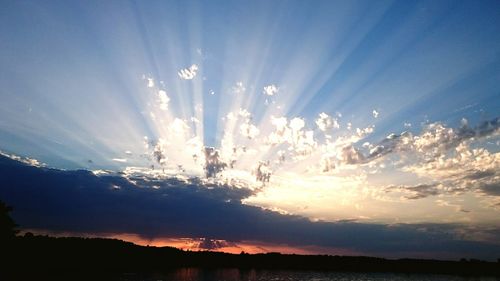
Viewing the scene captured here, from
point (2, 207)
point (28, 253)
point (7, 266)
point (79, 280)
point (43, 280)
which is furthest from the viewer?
point (28, 253)

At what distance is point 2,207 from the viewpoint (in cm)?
8912

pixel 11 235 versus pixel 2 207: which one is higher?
pixel 2 207

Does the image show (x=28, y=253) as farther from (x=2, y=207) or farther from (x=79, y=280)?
(x=2, y=207)

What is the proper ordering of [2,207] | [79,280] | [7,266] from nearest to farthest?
1. [2,207]
2. [79,280]
3. [7,266]

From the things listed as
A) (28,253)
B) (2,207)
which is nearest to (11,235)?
(2,207)

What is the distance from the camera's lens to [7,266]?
132 meters

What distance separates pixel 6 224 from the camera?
9056 cm

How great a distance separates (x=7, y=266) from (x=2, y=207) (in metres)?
59.3

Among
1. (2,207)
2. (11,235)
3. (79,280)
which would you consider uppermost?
(2,207)

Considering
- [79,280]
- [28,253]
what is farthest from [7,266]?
[28,253]

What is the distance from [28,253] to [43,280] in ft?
259

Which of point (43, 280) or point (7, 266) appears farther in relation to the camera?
point (7, 266)

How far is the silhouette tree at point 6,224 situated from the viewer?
8925cm

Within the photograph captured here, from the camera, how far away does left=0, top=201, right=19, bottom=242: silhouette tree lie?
293 ft
